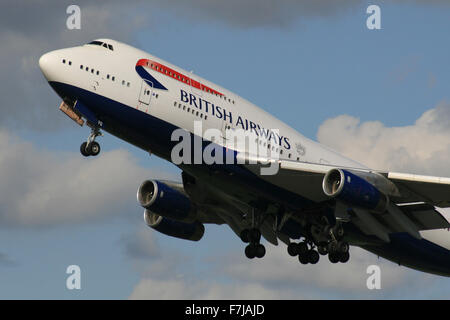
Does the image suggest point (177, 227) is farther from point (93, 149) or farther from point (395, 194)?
point (395, 194)

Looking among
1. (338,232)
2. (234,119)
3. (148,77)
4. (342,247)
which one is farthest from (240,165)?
(342,247)

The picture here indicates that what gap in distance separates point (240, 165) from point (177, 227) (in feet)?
38.2

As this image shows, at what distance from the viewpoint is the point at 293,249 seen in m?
52.5

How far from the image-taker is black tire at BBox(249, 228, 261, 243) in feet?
171

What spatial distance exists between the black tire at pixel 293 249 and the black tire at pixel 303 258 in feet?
0.99

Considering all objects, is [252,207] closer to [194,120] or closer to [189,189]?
[189,189]

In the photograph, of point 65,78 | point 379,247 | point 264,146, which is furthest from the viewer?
point 379,247

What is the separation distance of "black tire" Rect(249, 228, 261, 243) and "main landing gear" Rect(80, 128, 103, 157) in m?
10.3

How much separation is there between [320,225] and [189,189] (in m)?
6.91

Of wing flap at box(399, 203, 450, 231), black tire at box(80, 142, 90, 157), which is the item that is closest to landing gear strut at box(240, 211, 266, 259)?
wing flap at box(399, 203, 450, 231)

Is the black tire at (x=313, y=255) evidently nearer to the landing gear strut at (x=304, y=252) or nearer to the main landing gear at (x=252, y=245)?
the landing gear strut at (x=304, y=252)

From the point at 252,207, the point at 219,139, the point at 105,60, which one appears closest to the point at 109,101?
the point at 105,60

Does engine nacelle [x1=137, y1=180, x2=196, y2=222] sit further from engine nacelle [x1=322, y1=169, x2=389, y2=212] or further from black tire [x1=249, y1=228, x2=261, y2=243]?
engine nacelle [x1=322, y1=169, x2=389, y2=212]

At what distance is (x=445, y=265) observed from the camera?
55.2 m
